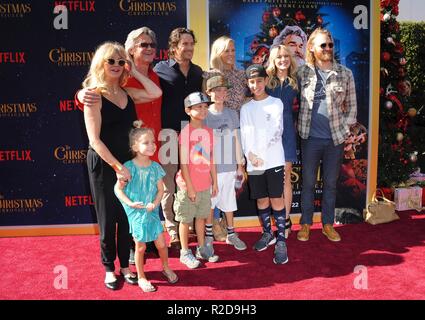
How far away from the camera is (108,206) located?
3.37 m

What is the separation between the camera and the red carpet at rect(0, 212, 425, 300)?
3.42 meters

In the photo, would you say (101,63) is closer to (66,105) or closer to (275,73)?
(275,73)

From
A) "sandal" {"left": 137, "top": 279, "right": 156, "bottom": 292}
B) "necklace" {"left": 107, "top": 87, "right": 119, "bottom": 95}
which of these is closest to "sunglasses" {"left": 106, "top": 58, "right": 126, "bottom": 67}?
"necklace" {"left": 107, "top": 87, "right": 119, "bottom": 95}

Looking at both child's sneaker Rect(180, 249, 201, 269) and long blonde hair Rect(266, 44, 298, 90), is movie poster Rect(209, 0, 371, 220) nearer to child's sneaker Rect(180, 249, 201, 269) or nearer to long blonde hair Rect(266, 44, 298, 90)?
long blonde hair Rect(266, 44, 298, 90)

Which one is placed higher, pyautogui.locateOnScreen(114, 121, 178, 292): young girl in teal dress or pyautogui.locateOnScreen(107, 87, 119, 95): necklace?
pyautogui.locateOnScreen(107, 87, 119, 95): necklace

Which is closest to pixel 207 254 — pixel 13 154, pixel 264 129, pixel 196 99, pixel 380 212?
pixel 264 129

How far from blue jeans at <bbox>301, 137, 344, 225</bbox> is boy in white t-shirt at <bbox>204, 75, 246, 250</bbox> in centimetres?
76

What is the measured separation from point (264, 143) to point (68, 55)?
265cm

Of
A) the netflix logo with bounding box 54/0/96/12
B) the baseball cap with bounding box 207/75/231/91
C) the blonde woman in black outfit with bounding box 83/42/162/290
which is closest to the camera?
the blonde woman in black outfit with bounding box 83/42/162/290

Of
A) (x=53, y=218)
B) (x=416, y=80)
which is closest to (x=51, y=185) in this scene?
(x=53, y=218)

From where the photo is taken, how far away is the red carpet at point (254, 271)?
3.42 m

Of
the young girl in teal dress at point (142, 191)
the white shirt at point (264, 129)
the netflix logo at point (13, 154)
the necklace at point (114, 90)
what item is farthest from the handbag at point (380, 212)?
the netflix logo at point (13, 154)

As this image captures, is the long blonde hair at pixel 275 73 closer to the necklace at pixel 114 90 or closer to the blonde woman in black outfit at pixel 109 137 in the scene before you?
the blonde woman in black outfit at pixel 109 137

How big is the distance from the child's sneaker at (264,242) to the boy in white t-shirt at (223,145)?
0.15 metres
